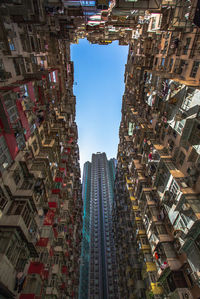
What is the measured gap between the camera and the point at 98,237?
71.1m

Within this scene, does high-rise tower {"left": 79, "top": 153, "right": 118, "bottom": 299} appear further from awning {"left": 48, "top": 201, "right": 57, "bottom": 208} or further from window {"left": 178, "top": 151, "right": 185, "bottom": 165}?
window {"left": 178, "top": 151, "right": 185, "bottom": 165}

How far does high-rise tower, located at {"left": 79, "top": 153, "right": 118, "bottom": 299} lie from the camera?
52.7 metres

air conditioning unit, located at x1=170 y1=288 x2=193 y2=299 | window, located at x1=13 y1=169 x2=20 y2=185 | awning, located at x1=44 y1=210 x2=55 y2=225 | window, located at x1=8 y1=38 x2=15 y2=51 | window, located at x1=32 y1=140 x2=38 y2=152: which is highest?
window, located at x1=8 y1=38 x2=15 y2=51

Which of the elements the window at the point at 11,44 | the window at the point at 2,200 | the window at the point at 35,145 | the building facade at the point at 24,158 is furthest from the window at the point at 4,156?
the window at the point at 11,44

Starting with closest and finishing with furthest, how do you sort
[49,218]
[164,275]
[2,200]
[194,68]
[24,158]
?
[2,200], [194,68], [164,275], [24,158], [49,218]

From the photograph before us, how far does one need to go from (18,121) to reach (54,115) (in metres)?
12.7

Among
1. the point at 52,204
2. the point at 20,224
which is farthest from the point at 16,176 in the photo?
the point at 52,204

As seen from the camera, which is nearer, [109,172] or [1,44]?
[1,44]

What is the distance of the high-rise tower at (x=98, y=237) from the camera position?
52694 millimetres

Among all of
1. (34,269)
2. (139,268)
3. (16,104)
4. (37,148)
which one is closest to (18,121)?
(16,104)

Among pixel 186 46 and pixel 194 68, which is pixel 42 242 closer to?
pixel 194 68

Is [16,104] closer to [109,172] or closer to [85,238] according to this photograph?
[85,238]

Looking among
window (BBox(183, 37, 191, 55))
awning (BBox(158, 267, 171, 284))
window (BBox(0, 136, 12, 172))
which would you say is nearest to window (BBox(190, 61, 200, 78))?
window (BBox(183, 37, 191, 55))

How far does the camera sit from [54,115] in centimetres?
2670
